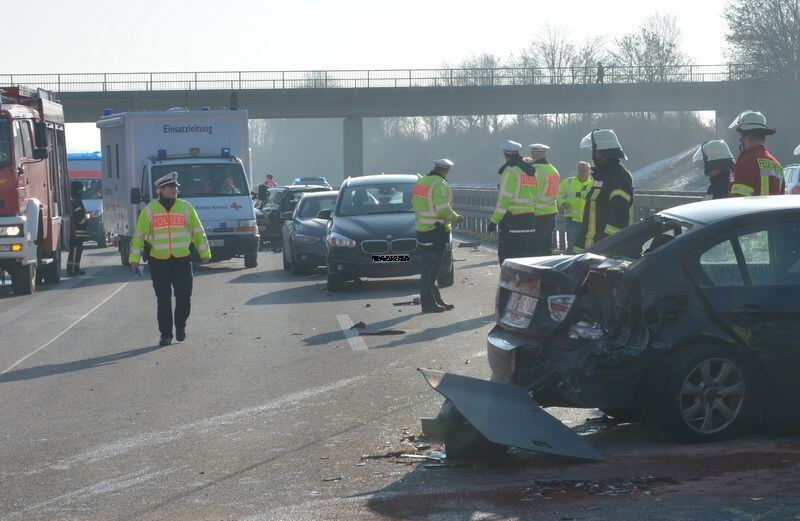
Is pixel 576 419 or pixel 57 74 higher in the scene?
pixel 57 74

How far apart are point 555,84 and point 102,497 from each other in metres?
61.5

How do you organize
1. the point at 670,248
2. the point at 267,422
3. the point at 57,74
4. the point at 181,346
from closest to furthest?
the point at 670,248 → the point at 267,422 → the point at 181,346 → the point at 57,74

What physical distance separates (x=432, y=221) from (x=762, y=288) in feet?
27.3

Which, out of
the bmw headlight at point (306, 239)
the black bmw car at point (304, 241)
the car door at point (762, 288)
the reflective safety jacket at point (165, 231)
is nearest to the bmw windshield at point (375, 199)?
the black bmw car at point (304, 241)

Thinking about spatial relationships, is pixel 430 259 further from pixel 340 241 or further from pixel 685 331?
pixel 685 331

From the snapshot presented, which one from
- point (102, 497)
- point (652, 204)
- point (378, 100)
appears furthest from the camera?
point (378, 100)

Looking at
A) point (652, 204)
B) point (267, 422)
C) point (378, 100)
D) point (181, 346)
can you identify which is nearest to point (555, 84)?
point (378, 100)

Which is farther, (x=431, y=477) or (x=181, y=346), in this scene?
(x=181, y=346)

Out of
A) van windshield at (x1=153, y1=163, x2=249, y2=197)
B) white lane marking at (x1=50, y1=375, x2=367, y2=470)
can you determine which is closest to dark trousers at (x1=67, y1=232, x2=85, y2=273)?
van windshield at (x1=153, y1=163, x2=249, y2=197)

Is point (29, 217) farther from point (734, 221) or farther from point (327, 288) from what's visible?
point (734, 221)

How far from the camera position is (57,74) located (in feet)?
198

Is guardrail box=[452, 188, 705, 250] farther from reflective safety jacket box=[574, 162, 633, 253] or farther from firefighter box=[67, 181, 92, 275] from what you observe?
reflective safety jacket box=[574, 162, 633, 253]

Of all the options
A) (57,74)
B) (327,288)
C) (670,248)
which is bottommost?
(327,288)

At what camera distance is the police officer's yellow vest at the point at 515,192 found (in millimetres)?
15055
